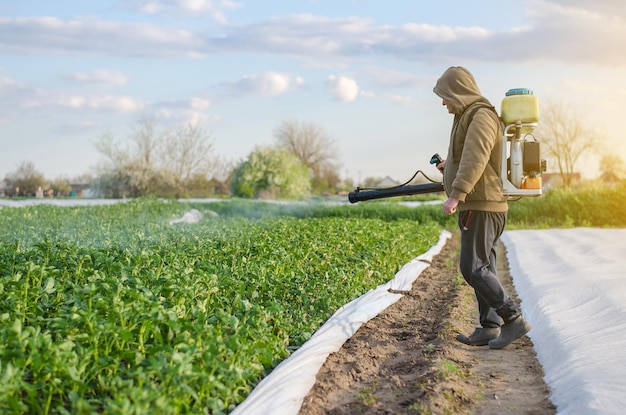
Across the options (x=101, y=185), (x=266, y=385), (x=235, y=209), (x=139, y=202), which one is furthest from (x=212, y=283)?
(x=101, y=185)

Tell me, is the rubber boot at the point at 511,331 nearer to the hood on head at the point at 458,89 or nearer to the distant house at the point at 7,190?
the hood on head at the point at 458,89

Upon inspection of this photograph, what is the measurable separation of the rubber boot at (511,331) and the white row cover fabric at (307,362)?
1200 millimetres

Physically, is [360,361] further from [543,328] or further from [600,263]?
[600,263]

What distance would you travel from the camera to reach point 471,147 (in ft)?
15.5

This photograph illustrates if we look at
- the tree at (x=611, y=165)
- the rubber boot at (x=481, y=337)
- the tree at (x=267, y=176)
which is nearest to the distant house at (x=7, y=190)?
the tree at (x=267, y=176)

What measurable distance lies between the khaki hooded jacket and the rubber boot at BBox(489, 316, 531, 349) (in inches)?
36.9

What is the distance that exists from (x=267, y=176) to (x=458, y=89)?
32.5m

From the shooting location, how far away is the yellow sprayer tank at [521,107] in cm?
492

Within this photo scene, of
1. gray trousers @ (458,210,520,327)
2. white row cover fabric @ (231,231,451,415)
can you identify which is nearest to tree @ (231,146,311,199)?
white row cover fabric @ (231,231,451,415)

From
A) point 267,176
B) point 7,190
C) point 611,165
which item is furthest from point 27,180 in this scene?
point 611,165

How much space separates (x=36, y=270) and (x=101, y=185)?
34.7 m

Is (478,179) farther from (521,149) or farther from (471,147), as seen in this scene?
(521,149)

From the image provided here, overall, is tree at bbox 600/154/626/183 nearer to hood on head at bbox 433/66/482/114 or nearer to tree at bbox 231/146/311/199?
tree at bbox 231/146/311/199

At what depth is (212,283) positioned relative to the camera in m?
4.75
